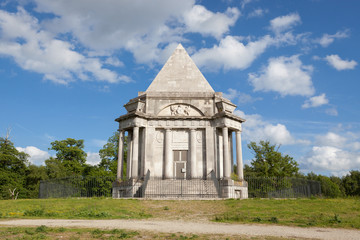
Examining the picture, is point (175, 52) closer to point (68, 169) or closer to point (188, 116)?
point (188, 116)

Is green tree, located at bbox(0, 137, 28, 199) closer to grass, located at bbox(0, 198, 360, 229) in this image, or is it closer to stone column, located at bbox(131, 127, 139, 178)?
stone column, located at bbox(131, 127, 139, 178)

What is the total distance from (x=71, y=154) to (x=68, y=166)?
439 centimetres

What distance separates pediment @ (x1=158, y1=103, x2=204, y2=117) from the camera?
2892 centimetres

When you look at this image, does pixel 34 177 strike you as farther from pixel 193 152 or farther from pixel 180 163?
pixel 193 152

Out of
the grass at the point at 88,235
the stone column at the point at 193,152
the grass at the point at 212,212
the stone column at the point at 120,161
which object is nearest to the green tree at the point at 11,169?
the stone column at the point at 120,161

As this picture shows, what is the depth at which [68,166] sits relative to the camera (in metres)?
50.8

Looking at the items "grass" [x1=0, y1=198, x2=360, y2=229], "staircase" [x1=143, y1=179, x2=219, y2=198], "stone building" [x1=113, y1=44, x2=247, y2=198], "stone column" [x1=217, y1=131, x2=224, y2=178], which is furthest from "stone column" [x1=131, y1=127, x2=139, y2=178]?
"grass" [x1=0, y1=198, x2=360, y2=229]

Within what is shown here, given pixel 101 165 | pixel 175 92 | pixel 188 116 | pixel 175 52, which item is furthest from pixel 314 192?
pixel 101 165

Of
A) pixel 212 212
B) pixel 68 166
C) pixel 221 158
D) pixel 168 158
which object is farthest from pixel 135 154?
pixel 68 166

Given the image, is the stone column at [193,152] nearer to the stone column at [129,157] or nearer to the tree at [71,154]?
the stone column at [129,157]

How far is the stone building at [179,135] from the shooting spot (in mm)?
27234

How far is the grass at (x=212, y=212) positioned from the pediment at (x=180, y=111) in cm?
1194

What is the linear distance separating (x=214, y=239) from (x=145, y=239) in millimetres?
1854

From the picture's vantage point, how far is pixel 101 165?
5031cm
